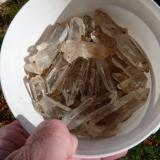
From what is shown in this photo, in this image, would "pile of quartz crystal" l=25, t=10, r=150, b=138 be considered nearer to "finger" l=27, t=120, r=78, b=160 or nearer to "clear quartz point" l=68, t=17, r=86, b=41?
"clear quartz point" l=68, t=17, r=86, b=41

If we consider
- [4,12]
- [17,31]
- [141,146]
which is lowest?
[141,146]

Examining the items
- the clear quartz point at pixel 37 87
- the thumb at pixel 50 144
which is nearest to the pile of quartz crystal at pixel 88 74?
the clear quartz point at pixel 37 87

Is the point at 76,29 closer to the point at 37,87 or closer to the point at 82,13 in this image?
the point at 82,13

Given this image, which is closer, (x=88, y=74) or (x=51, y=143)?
(x=51, y=143)

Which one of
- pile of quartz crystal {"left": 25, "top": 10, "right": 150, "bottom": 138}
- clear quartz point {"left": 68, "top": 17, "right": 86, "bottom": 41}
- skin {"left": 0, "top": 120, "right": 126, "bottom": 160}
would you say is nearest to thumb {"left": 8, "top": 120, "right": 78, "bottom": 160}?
skin {"left": 0, "top": 120, "right": 126, "bottom": 160}

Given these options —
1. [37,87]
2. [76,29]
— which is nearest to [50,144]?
[37,87]

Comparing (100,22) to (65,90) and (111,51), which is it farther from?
(65,90)

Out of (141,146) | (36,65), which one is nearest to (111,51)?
(36,65)
